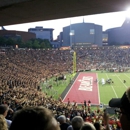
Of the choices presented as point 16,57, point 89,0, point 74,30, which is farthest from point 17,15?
point 74,30

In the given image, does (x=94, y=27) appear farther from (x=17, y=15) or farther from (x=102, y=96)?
(x=17, y=15)

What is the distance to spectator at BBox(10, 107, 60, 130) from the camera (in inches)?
56.6

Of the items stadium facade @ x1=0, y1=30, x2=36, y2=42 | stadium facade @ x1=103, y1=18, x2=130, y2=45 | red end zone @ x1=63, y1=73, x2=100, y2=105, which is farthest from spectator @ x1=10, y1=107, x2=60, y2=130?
stadium facade @ x1=103, y1=18, x2=130, y2=45

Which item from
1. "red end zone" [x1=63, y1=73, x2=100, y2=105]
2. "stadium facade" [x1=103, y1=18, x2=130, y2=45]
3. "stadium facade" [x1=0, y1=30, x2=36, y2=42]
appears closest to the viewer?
"red end zone" [x1=63, y1=73, x2=100, y2=105]

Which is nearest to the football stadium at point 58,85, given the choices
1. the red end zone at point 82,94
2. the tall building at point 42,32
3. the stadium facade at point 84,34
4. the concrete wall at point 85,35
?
the red end zone at point 82,94

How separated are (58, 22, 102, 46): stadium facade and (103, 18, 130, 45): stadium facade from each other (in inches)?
395

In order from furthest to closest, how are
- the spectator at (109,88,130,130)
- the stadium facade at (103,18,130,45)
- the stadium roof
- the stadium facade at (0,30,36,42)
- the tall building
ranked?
the tall building → the stadium facade at (103,18,130,45) → the stadium facade at (0,30,36,42) → the stadium roof → the spectator at (109,88,130,130)

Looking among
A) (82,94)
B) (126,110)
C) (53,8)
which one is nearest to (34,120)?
(126,110)

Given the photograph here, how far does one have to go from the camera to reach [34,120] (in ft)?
4.75

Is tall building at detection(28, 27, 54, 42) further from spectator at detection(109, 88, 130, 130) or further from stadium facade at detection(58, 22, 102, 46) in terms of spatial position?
spectator at detection(109, 88, 130, 130)

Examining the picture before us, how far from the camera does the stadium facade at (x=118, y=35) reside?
384 ft

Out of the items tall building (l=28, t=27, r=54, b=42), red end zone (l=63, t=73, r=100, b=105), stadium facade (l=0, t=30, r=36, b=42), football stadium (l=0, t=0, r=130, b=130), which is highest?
tall building (l=28, t=27, r=54, b=42)

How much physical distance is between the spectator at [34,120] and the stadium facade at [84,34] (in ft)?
351

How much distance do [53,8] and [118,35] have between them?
11846cm
